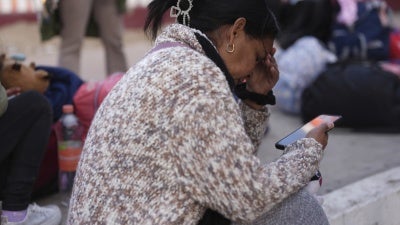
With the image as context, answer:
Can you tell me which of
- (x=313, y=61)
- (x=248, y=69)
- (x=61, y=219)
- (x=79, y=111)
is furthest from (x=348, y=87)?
(x=248, y=69)

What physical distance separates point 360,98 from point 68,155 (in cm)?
223

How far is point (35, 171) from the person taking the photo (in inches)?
107

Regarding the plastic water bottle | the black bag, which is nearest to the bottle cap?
the plastic water bottle

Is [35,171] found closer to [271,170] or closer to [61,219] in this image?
[61,219]

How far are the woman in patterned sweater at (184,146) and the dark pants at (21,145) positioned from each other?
86 cm

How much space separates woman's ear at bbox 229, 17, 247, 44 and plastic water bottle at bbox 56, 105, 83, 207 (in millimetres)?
1548

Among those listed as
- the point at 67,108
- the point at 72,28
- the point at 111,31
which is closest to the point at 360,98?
the point at 111,31

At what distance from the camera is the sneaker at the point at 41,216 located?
8.91 feet

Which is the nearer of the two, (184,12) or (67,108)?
(184,12)

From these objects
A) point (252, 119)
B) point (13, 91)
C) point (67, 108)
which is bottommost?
point (67, 108)

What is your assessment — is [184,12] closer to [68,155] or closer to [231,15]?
[231,15]

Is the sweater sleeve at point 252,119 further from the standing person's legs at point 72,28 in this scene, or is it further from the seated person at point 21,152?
the standing person's legs at point 72,28

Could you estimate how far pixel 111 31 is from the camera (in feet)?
15.3

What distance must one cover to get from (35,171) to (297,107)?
2.79 metres
